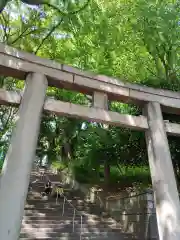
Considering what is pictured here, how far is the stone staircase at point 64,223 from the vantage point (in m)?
6.89

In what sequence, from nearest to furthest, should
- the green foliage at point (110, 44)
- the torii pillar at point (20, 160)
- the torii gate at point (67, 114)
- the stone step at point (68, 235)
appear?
the torii pillar at point (20, 160) → the torii gate at point (67, 114) → the stone step at point (68, 235) → the green foliage at point (110, 44)

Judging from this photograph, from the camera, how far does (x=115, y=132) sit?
9.38m

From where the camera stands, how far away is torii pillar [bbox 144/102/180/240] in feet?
15.7

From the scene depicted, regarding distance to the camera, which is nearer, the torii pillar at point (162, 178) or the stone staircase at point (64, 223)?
the torii pillar at point (162, 178)

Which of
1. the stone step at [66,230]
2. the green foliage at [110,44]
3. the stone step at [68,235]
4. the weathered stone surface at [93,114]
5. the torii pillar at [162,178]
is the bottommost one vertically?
the stone step at [68,235]

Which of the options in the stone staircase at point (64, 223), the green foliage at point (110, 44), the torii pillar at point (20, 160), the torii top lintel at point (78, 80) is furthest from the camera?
the green foliage at point (110, 44)

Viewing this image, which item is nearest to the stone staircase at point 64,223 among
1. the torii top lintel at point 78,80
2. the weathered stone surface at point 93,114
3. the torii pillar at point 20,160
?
the torii pillar at point 20,160

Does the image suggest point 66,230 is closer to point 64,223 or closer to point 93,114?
point 64,223

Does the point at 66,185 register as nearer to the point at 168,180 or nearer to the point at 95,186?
the point at 95,186

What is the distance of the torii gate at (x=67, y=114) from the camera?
4.09 meters

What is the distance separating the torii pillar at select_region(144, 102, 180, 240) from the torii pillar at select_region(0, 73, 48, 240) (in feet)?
8.56

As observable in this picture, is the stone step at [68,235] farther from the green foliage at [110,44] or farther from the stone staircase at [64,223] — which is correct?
the green foliage at [110,44]

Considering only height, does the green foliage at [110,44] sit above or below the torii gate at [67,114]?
above

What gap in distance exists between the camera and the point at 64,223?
25.8 feet
